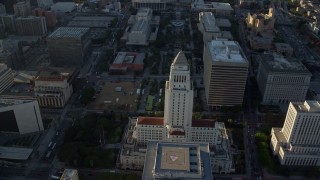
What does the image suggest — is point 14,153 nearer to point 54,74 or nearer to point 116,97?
point 54,74

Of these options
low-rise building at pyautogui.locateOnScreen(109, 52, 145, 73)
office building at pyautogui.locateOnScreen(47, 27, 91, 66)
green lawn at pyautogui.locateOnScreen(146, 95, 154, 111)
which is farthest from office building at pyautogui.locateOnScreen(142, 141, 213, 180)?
office building at pyautogui.locateOnScreen(47, 27, 91, 66)

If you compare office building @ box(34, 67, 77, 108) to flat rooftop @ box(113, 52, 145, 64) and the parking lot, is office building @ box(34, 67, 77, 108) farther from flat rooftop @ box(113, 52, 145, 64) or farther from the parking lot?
flat rooftop @ box(113, 52, 145, 64)

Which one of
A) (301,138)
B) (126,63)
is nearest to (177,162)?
(301,138)

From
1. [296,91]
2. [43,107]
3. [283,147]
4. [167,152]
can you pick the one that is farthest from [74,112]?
[296,91]

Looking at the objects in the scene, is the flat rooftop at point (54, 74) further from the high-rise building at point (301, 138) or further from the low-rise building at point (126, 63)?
the high-rise building at point (301, 138)

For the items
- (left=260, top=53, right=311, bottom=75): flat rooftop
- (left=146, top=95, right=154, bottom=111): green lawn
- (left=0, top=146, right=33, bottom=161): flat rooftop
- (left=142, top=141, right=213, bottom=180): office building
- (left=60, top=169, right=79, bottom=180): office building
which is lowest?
(left=146, top=95, right=154, bottom=111): green lawn

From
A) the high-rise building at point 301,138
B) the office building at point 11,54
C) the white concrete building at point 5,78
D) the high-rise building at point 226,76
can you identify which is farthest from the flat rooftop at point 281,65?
the office building at point 11,54
